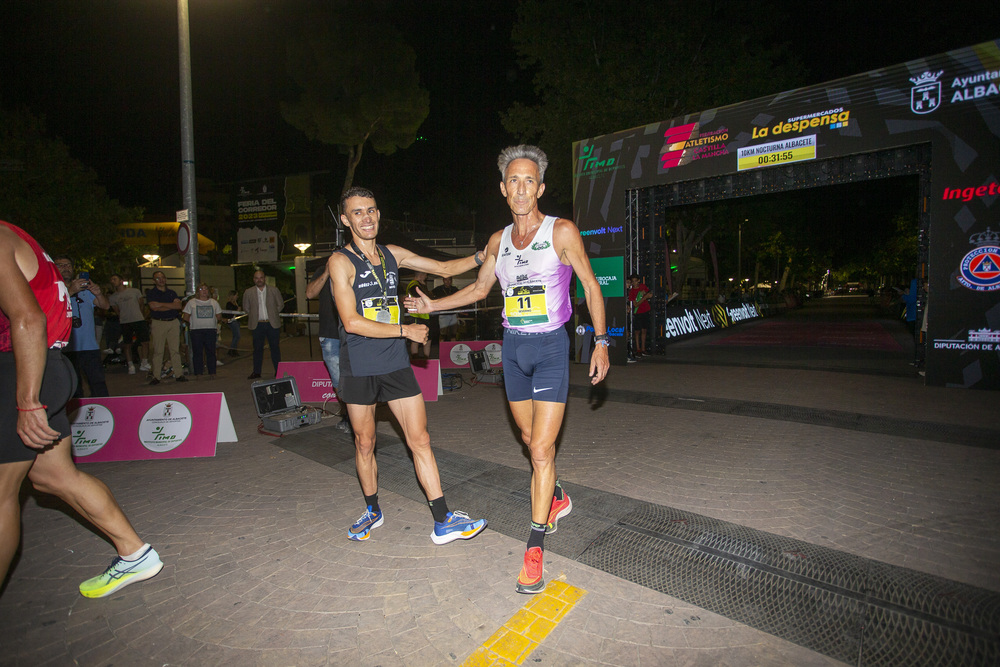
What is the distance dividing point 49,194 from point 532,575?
98.4 ft

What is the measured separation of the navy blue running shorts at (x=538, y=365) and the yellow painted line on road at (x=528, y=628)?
1060mm

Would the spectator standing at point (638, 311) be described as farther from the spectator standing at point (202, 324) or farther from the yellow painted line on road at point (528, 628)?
the yellow painted line on road at point (528, 628)

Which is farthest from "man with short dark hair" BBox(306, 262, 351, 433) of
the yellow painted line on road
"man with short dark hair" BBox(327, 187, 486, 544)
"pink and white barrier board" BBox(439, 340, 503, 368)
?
"pink and white barrier board" BBox(439, 340, 503, 368)

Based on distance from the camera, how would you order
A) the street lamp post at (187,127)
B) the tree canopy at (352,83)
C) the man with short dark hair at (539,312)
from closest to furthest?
the man with short dark hair at (539,312) → the street lamp post at (187,127) → the tree canopy at (352,83)

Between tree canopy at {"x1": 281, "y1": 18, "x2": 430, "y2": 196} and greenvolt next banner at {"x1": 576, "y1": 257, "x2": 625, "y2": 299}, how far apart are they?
15.8 metres

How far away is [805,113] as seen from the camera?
9039 millimetres

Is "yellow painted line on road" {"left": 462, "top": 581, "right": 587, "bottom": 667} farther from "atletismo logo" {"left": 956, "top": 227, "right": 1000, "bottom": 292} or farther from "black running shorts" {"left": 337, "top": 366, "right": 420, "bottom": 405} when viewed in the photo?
"atletismo logo" {"left": 956, "top": 227, "right": 1000, "bottom": 292}

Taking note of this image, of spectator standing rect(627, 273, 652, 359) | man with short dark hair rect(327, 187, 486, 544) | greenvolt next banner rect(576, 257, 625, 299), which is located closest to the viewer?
man with short dark hair rect(327, 187, 486, 544)

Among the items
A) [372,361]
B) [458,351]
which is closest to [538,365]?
[372,361]

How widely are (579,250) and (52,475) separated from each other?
3078 mm

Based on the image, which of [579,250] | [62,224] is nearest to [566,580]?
[579,250]

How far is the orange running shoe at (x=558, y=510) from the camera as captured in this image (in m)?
3.40

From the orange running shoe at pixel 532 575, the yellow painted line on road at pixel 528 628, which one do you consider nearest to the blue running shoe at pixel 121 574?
the yellow painted line on road at pixel 528 628

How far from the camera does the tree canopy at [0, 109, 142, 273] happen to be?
69.6 ft
